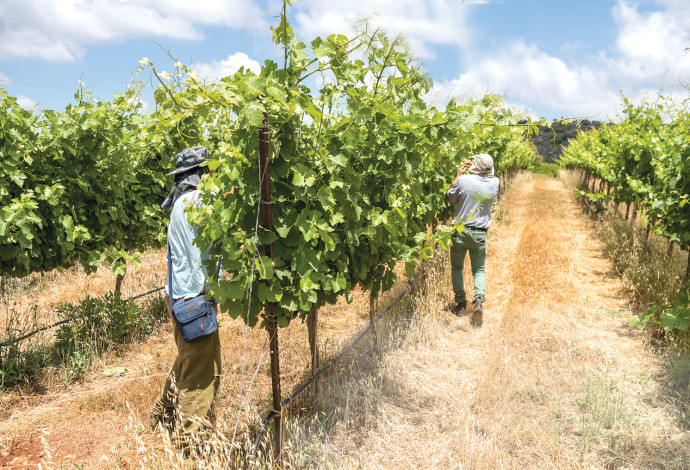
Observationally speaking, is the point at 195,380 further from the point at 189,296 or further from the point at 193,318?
the point at 189,296

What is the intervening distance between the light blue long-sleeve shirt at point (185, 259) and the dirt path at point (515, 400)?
1.14 m

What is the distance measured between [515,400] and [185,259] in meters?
2.68

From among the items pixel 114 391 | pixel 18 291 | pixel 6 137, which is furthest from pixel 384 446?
pixel 18 291

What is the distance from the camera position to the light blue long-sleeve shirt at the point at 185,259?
267cm

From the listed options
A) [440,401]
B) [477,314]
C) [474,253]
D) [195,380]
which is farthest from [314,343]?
[474,253]

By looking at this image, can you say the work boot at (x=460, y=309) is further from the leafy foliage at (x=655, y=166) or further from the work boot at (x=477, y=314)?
the leafy foliage at (x=655, y=166)

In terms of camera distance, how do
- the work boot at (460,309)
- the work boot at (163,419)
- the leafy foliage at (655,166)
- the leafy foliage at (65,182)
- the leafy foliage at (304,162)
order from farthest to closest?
1. the work boot at (460,309)
2. the leafy foliage at (655,166)
3. the leafy foliage at (65,182)
4. the work boot at (163,419)
5. the leafy foliage at (304,162)

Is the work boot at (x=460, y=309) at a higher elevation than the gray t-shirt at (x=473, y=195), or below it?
below

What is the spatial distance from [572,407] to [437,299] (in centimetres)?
208

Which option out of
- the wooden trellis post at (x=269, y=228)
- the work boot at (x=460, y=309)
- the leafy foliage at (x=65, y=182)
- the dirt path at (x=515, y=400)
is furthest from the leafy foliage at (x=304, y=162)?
the work boot at (x=460, y=309)

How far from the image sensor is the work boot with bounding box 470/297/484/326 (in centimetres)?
497

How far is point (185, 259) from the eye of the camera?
270cm

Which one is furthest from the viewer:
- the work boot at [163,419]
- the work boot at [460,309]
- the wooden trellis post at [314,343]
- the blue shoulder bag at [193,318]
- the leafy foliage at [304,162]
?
the work boot at [460,309]

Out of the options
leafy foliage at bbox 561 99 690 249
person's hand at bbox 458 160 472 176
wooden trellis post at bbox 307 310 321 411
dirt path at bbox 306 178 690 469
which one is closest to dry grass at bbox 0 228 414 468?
wooden trellis post at bbox 307 310 321 411
